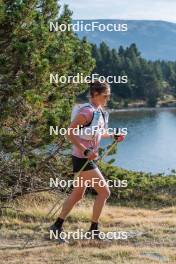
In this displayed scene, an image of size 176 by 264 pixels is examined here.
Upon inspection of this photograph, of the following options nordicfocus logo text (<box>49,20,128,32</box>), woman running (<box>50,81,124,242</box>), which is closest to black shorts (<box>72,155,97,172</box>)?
woman running (<box>50,81,124,242</box>)

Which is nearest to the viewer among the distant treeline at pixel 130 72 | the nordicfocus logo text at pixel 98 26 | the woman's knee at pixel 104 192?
the woman's knee at pixel 104 192

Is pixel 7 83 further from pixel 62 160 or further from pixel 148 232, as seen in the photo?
pixel 148 232

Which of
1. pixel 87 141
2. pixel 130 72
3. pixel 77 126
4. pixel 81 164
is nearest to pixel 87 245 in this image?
pixel 81 164

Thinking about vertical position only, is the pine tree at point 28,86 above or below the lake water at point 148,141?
below

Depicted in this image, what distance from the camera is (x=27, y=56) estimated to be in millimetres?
10672

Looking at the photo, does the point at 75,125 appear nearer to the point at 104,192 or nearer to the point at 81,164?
the point at 81,164

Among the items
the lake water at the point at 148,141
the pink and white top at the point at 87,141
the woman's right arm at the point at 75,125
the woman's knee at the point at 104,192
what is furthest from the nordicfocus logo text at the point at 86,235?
the lake water at the point at 148,141

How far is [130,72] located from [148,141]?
4344 cm

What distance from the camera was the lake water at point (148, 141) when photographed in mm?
41369

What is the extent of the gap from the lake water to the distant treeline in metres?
4.04

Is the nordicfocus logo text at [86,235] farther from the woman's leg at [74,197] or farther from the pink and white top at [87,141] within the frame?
the pink and white top at [87,141]

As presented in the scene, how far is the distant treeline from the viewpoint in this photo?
98000mm

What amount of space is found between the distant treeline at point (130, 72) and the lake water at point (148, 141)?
159 inches

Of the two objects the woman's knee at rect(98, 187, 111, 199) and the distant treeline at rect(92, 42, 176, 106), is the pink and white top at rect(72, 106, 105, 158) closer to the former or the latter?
the woman's knee at rect(98, 187, 111, 199)
